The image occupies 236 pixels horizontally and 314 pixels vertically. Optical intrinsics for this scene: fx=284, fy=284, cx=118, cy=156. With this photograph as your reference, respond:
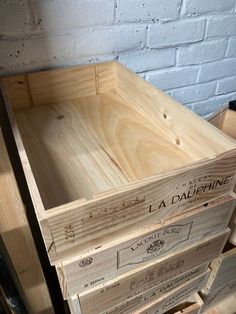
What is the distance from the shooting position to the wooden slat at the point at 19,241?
1.84 feet

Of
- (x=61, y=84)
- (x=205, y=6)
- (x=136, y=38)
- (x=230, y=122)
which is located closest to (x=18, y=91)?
(x=61, y=84)

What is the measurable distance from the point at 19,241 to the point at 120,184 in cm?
29

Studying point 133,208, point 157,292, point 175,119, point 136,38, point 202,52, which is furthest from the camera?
point 202,52

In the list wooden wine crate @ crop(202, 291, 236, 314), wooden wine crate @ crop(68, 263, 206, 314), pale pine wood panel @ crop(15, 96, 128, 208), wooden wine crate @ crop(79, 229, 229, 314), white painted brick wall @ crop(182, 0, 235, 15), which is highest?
white painted brick wall @ crop(182, 0, 235, 15)

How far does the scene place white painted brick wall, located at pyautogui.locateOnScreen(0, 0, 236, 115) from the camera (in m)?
0.68

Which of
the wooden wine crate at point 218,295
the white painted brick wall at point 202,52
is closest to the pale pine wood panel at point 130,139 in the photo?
the white painted brick wall at point 202,52

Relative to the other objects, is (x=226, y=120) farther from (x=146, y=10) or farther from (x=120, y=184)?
(x=120, y=184)

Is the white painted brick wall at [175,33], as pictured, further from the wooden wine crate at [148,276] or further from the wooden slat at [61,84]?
the wooden wine crate at [148,276]

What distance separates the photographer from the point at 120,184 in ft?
1.72

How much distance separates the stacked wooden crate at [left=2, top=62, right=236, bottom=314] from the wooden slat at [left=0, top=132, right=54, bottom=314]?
63mm

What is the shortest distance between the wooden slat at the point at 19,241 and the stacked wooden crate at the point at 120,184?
2.5 inches

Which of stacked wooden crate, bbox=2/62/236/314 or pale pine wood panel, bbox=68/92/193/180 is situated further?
pale pine wood panel, bbox=68/92/193/180

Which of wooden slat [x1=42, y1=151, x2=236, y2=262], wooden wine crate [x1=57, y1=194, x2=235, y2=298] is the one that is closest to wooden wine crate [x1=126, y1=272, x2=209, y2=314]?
wooden wine crate [x1=57, y1=194, x2=235, y2=298]

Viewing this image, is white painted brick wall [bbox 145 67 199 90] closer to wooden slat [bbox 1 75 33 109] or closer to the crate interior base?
the crate interior base
